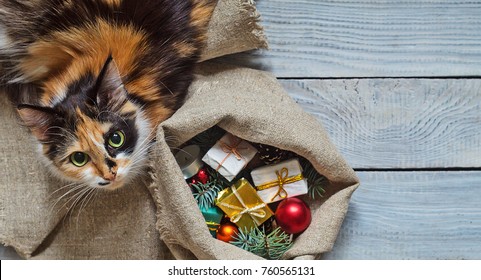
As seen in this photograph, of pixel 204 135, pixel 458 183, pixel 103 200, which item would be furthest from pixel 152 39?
pixel 458 183

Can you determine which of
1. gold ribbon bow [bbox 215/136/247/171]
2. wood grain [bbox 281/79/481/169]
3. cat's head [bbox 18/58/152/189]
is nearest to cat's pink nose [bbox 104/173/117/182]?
cat's head [bbox 18/58/152/189]

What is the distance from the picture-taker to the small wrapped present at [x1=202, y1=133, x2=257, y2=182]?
108cm

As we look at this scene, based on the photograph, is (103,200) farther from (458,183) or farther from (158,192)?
(458,183)

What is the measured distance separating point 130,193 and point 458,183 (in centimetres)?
66

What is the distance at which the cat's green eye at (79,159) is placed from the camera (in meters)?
0.98

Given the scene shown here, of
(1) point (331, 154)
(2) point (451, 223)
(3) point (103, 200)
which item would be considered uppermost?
(1) point (331, 154)

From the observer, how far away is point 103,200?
114 centimetres

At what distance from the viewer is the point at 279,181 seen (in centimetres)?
110

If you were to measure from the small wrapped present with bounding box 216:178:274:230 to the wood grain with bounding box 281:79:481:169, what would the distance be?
8.7 inches

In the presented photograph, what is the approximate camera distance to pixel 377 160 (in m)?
1.18

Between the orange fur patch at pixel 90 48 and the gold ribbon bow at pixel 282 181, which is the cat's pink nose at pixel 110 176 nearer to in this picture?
the orange fur patch at pixel 90 48

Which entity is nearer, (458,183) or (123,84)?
(123,84)

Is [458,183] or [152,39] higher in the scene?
[152,39]

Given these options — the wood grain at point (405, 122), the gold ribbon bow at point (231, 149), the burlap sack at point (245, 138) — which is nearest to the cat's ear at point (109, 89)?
the burlap sack at point (245, 138)
